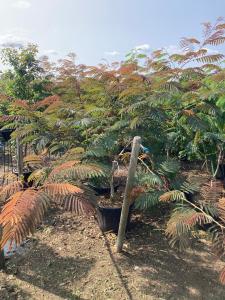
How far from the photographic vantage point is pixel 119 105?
11.6 feet

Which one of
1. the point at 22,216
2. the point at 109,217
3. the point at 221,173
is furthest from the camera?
the point at 221,173

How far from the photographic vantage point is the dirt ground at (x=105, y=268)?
8.58 ft

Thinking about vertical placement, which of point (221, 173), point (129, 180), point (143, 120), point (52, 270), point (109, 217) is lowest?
point (52, 270)

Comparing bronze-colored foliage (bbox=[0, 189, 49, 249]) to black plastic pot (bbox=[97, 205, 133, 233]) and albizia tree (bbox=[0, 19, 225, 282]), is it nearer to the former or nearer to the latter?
albizia tree (bbox=[0, 19, 225, 282])

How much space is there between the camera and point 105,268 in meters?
2.89

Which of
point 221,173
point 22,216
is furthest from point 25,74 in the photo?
point 22,216

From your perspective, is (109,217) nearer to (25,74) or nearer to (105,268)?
(105,268)

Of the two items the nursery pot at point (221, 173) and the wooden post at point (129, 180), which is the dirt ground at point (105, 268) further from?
the nursery pot at point (221, 173)

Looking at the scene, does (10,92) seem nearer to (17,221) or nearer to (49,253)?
(49,253)

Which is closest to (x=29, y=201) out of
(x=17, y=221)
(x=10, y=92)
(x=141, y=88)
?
(x=17, y=221)

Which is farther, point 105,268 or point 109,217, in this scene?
point 109,217

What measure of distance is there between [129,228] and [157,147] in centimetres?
89

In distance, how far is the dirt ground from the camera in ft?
8.58

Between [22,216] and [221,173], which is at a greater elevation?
[22,216]
